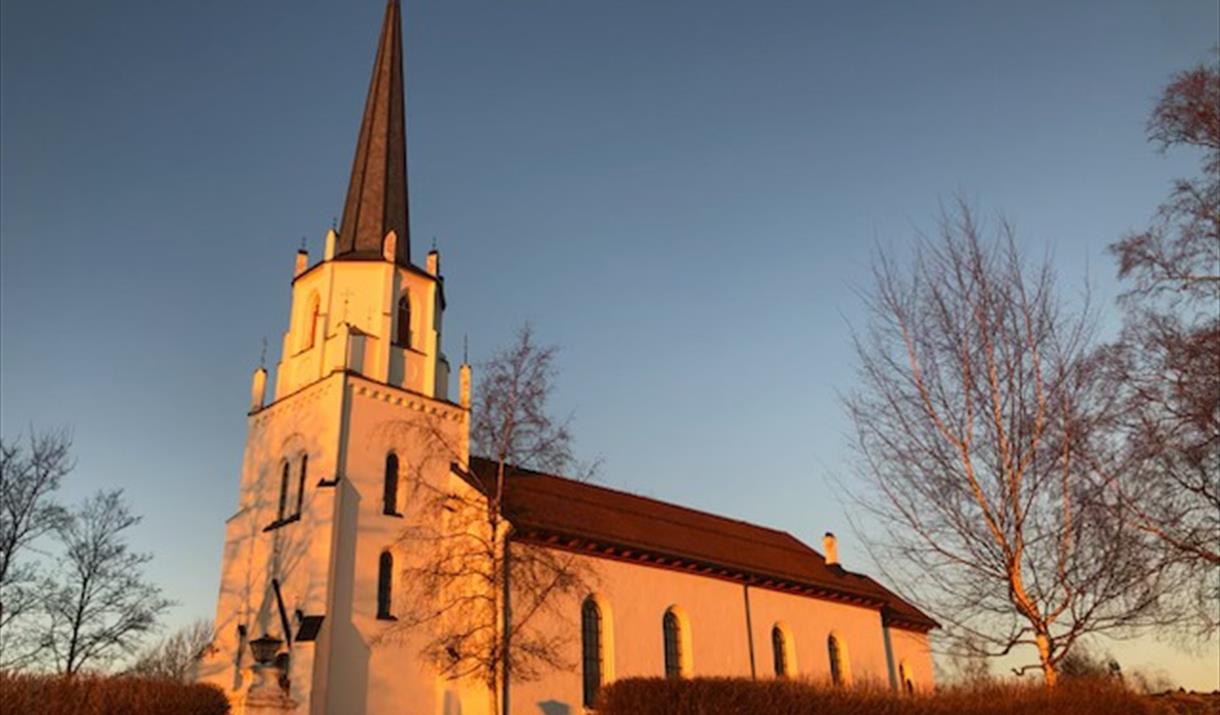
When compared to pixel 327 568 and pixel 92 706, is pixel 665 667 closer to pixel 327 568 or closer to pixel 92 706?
pixel 327 568

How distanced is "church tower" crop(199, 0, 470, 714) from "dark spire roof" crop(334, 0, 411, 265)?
0.07 m

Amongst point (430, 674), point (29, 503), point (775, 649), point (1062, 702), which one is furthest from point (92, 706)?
point (775, 649)

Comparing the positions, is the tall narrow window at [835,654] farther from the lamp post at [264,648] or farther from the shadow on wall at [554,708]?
the lamp post at [264,648]

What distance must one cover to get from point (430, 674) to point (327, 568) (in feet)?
13.4

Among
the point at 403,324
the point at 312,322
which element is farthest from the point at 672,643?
the point at 312,322

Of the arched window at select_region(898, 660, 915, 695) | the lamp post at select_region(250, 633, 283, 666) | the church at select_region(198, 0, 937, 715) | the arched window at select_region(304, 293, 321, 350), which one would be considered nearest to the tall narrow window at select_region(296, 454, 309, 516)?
the church at select_region(198, 0, 937, 715)

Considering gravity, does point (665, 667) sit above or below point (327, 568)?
below

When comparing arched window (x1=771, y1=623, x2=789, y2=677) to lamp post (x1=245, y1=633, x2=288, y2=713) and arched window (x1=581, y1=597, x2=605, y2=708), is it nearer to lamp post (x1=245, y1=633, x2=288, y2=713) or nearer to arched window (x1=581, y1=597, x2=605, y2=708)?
arched window (x1=581, y1=597, x2=605, y2=708)

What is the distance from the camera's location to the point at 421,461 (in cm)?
2852

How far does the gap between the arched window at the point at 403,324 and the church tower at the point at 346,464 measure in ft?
0.15

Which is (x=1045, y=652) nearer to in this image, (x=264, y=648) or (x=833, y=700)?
(x=833, y=700)

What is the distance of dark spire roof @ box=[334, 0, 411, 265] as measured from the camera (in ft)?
104

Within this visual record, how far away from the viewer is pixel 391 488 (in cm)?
2805

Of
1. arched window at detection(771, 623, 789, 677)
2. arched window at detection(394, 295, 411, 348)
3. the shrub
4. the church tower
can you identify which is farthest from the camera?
arched window at detection(771, 623, 789, 677)
